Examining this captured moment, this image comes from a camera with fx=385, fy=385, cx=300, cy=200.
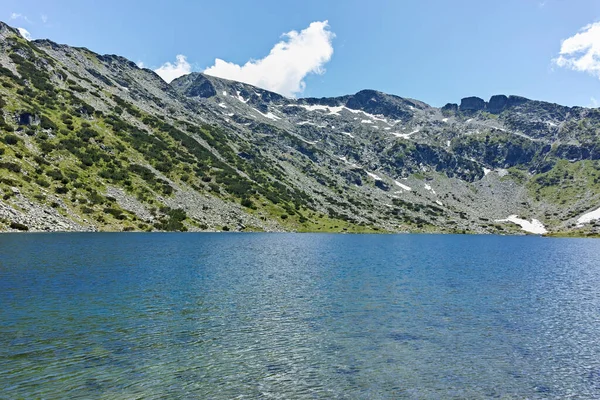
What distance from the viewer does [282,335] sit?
2781cm

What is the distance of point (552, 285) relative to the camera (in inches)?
2111

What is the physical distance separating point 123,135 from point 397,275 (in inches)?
6320

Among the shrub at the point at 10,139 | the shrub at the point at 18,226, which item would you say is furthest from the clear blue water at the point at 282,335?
the shrub at the point at 10,139

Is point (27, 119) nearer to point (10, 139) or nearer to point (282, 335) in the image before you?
point (10, 139)

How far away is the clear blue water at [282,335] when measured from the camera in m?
19.7

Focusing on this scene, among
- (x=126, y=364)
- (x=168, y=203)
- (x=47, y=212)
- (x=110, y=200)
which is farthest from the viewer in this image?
(x=168, y=203)

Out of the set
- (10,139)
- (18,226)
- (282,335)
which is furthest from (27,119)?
(282,335)

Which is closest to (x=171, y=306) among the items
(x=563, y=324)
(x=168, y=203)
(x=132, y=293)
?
(x=132, y=293)

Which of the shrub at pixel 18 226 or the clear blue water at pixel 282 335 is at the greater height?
the shrub at pixel 18 226

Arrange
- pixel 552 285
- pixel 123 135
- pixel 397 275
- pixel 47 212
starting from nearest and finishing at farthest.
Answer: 1. pixel 552 285
2. pixel 397 275
3. pixel 47 212
4. pixel 123 135

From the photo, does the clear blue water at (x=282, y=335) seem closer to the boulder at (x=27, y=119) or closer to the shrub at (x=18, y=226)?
the shrub at (x=18, y=226)

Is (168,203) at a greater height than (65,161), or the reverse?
(65,161)

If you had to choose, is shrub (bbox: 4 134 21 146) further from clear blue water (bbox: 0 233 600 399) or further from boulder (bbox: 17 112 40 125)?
clear blue water (bbox: 0 233 600 399)

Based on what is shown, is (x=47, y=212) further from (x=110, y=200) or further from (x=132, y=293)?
(x=132, y=293)
